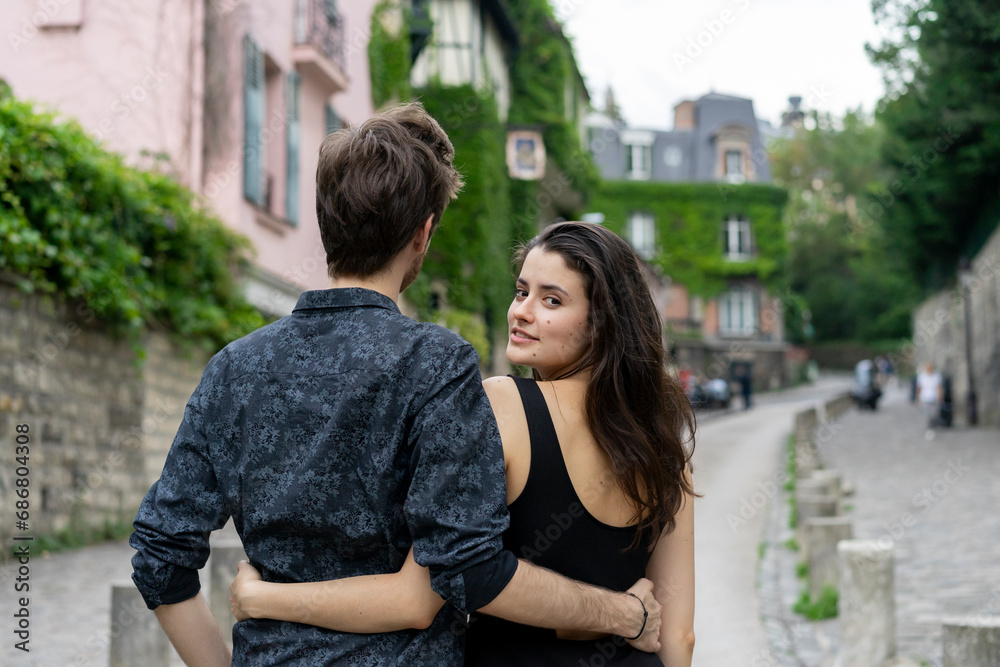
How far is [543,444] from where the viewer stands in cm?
186

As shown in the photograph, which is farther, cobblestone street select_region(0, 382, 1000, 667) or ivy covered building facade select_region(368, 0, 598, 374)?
ivy covered building facade select_region(368, 0, 598, 374)

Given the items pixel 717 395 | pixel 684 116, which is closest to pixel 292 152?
pixel 717 395

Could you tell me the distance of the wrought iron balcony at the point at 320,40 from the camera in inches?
548

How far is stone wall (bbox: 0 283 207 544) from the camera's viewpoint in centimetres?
741

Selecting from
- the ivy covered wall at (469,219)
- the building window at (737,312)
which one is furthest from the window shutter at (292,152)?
the building window at (737,312)

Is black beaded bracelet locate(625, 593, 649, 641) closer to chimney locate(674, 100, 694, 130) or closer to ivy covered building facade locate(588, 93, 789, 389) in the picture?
ivy covered building facade locate(588, 93, 789, 389)

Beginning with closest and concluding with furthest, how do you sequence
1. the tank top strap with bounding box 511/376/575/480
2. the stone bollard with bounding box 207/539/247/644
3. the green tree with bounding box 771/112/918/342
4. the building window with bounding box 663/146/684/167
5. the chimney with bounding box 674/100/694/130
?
the tank top strap with bounding box 511/376/575/480
the stone bollard with bounding box 207/539/247/644
the building window with bounding box 663/146/684/167
the chimney with bounding box 674/100/694/130
the green tree with bounding box 771/112/918/342

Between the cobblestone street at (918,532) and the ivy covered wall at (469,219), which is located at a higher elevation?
the ivy covered wall at (469,219)

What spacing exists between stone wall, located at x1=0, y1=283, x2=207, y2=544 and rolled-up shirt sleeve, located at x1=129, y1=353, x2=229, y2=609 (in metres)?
5.98

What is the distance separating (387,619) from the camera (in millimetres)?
1656

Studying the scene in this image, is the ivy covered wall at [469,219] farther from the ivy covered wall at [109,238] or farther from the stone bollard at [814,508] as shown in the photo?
the stone bollard at [814,508]

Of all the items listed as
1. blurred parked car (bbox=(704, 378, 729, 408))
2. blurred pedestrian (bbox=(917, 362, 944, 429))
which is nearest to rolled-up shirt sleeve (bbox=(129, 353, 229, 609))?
blurred pedestrian (bbox=(917, 362, 944, 429))

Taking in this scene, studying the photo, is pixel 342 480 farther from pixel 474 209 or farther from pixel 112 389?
pixel 474 209

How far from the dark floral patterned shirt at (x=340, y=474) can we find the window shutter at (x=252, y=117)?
35.4ft
